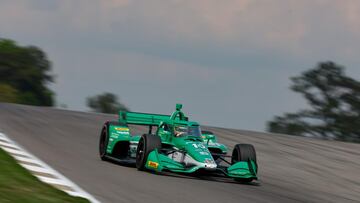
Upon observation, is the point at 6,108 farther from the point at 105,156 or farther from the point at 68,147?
the point at 105,156

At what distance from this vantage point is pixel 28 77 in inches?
2872

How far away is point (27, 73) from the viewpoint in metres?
73.4

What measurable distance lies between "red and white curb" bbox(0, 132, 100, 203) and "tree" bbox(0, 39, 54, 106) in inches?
2053

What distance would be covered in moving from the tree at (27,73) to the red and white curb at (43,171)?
171ft

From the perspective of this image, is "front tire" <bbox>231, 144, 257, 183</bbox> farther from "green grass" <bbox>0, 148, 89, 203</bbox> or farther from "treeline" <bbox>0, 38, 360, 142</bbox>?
"treeline" <bbox>0, 38, 360, 142</bbox>

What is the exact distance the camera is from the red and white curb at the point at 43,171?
34.9 feet

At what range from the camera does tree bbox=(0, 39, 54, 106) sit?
7000 cm

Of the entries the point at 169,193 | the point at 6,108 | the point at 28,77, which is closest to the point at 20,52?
the point at 28,77

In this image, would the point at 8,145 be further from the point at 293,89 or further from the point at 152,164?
the point at 293,89

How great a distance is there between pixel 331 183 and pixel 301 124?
43716mm

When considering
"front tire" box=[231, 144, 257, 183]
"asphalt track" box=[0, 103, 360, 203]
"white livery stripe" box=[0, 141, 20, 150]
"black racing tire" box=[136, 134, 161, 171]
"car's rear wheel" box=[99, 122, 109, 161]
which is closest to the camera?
"asphalt track" box=[0, 103, 360, 203]

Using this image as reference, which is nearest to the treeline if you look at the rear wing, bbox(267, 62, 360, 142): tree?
bbox(267, 62, 360, 142): tree

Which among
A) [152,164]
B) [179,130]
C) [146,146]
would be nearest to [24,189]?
[152,164]

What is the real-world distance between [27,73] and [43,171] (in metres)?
62.2
